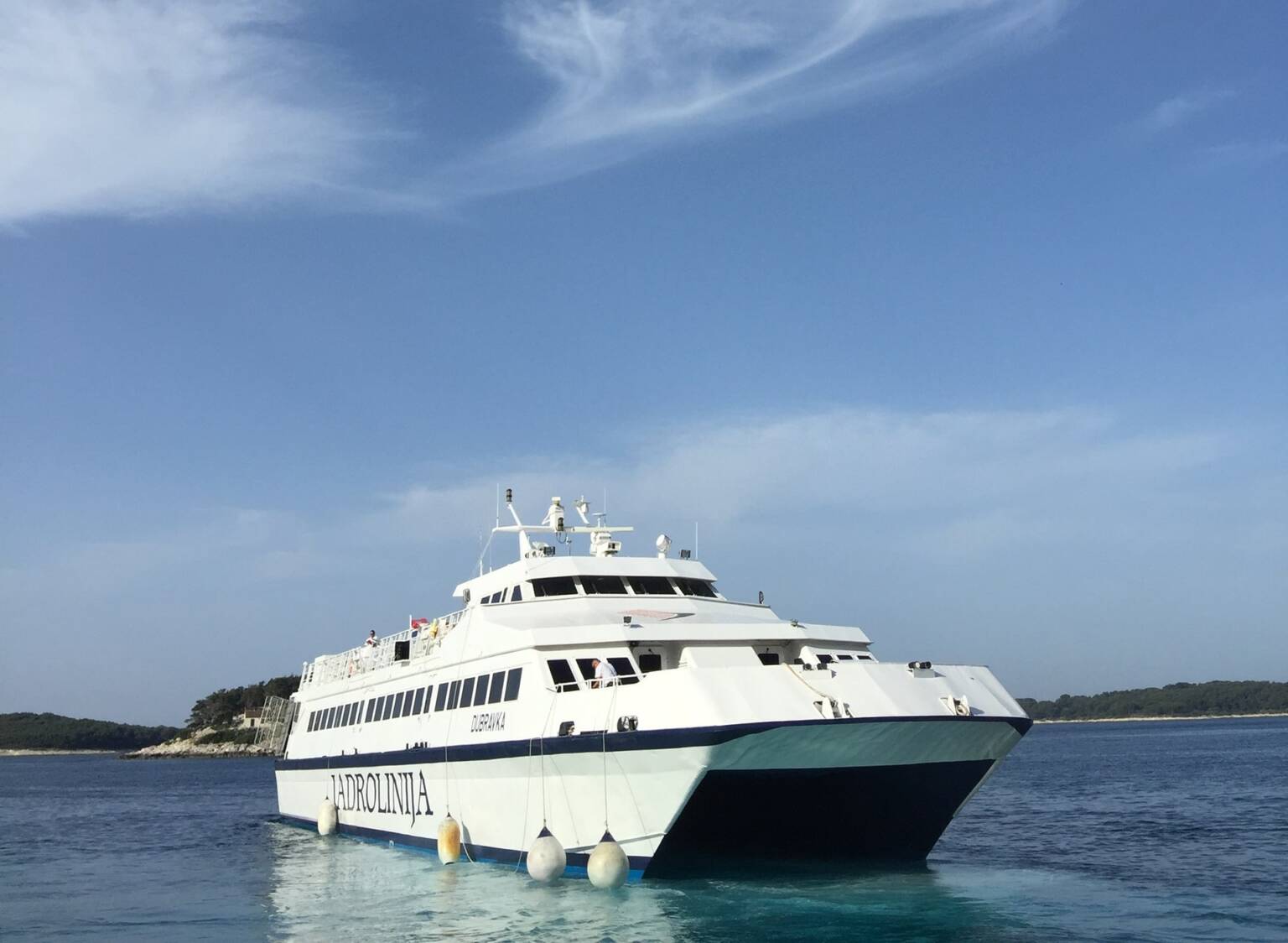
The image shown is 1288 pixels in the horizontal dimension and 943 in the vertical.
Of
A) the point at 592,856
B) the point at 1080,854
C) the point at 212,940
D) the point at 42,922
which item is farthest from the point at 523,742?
the point at 1080,854

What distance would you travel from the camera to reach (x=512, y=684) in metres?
19.0

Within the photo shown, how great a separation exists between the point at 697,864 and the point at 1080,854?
917 centimetres

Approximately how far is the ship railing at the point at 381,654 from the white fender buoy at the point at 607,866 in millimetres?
7408

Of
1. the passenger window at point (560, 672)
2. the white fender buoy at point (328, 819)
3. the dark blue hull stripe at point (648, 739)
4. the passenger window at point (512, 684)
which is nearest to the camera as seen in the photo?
the dark blue hull stripe at point (648, 739)

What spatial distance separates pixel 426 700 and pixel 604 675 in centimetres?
664

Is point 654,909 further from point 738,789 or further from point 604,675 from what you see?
point 604,675

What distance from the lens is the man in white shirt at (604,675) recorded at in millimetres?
17156

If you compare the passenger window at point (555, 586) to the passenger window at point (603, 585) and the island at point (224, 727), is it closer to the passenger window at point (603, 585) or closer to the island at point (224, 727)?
the passenger window at point (603, 585)

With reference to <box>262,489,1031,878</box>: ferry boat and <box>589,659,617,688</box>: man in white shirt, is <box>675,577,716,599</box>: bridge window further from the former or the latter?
<box>589,659,617,688</box>: man in white shirt

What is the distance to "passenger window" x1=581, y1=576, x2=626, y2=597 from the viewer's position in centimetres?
2180

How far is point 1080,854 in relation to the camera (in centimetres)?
2181

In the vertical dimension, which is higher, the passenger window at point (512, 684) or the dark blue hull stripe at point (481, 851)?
the passenger window at point (512, 684)

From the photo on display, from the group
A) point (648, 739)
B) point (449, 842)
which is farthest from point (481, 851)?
point (648, 739)

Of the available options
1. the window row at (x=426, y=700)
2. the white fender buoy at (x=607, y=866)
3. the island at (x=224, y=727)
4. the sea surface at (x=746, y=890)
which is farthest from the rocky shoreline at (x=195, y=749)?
the white fender buoy at (x=607, y=866)
